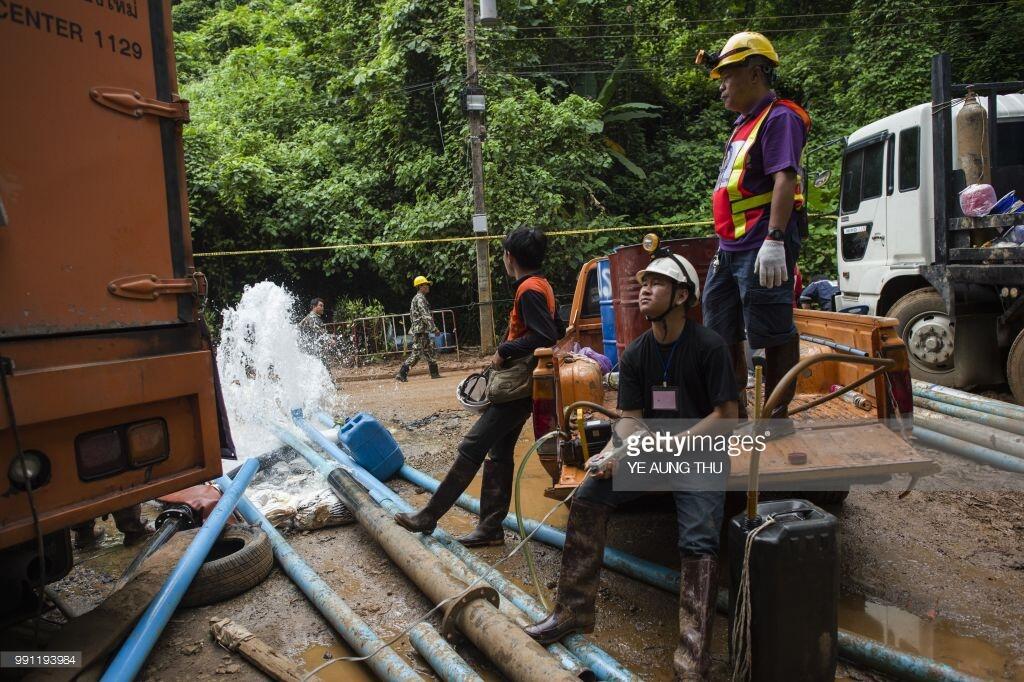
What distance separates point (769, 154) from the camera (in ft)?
11.4

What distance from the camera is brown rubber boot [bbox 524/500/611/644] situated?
9.96 ft

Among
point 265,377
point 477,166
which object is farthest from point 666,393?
point 477,166

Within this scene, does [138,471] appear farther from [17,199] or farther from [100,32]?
[100,32]

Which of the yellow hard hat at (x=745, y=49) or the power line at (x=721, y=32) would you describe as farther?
the power line at (x=721, y=32)

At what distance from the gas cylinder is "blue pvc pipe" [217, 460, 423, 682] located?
7087mm

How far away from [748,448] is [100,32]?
348 centimetres

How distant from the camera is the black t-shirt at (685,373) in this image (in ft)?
10.0

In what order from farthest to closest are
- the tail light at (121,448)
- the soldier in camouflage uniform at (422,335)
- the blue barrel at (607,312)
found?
the soldier in camouflage uniform at (422,335)
the blue barrel at (607,312)
the tail light at (121,448)

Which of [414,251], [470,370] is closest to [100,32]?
[470,370]

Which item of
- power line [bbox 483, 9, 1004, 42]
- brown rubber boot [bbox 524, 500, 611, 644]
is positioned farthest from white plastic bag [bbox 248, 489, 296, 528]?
power line [bbox 483, 9, 1004, 42]

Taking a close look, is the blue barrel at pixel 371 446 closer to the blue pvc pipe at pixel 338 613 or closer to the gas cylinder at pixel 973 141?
the blue pvc pipe at pixel 338 613

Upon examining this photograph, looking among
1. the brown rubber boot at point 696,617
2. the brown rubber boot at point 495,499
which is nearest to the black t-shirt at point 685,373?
the brown rubber boot at point 696,617

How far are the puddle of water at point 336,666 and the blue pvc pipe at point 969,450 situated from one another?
181 inches

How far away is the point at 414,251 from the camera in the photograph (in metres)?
14.6
